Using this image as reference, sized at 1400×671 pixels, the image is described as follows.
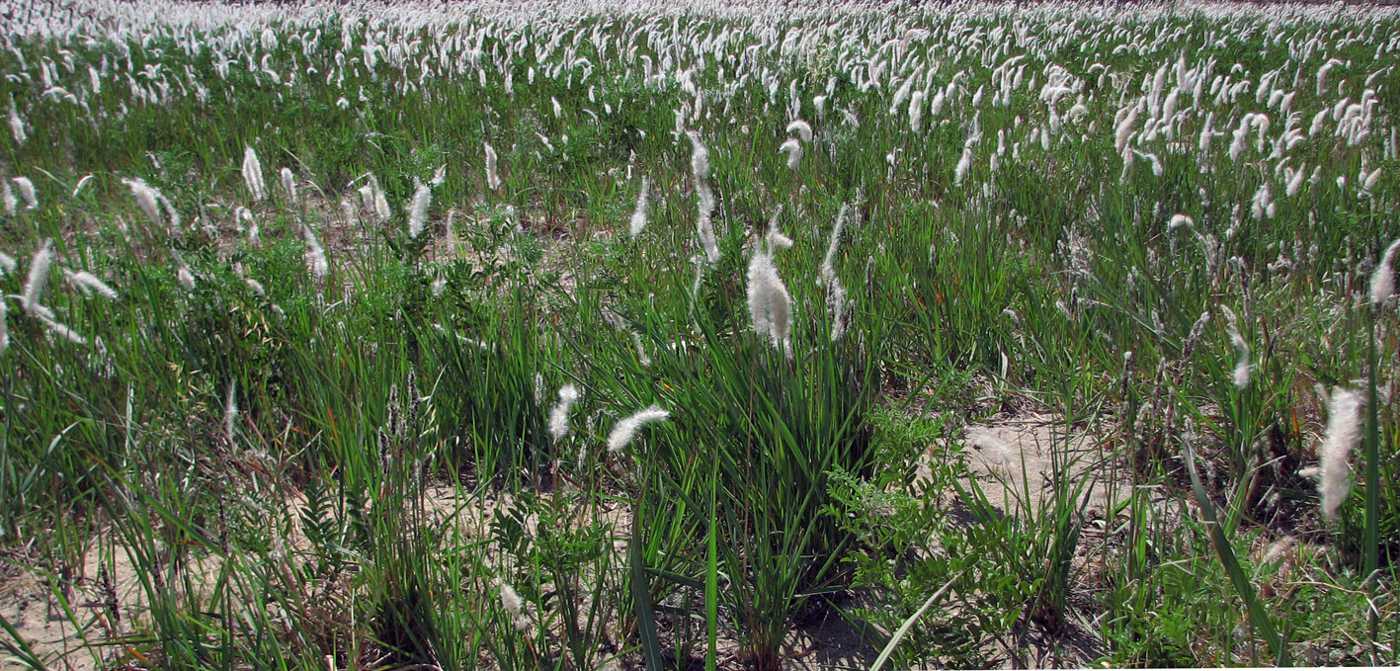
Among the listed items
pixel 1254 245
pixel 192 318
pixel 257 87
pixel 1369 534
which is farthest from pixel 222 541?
pixel 257 87

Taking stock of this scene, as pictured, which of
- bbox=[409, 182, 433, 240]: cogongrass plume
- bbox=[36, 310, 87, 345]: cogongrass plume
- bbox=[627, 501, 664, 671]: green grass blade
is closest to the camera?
bbox=[627, 501, 664, 671]: green grass blade

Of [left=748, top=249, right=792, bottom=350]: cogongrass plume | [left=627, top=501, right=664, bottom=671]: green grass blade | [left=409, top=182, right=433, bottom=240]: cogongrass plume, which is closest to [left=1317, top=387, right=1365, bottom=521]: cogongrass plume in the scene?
[left=748, top=249, right=792, bottom=350]: cogongrass plume

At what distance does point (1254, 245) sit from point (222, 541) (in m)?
3.80

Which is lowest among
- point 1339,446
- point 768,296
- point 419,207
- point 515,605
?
point 515,605

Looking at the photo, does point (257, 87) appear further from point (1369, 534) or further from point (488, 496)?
point (1369, 534)

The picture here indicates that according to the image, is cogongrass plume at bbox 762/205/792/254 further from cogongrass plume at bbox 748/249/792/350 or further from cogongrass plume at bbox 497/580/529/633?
cogongrass plume at bbox 497/580/529/633

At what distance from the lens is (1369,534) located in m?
1.45

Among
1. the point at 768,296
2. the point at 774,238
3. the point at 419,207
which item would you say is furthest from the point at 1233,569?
the point at 419,207

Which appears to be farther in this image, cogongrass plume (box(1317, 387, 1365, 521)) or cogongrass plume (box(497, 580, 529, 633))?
cogongrass plume (box(497, 580, 529, 633))

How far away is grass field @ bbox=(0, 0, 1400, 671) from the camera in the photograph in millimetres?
1691

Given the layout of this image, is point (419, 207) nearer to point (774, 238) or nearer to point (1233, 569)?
point (774, 238)

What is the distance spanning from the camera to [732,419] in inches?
84.0

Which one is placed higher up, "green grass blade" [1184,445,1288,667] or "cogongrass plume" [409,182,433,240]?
"cogongrass plume" [409,182,433,240]

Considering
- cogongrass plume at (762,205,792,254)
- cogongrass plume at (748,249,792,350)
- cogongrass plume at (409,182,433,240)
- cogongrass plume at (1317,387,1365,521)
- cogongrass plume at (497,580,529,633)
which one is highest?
cogongrass plume at (409,182,433,240)
